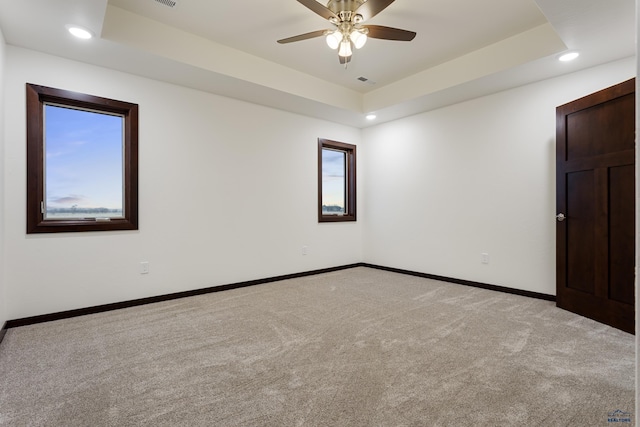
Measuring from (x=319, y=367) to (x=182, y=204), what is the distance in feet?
8.34

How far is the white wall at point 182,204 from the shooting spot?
109 inches

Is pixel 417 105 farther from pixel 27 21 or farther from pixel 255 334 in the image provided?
pixel 27 21

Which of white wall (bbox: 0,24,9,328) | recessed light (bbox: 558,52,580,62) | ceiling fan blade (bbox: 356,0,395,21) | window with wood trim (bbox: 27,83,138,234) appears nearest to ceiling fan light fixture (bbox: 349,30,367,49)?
ceiling fan blade (bbox: 356,0,395,21)

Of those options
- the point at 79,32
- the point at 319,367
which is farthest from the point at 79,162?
the point at 319,367

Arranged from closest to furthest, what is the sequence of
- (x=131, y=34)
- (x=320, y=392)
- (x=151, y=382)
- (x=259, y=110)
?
(x=320, y=392), (x=151, y=382), (x=131, y=34), (x=259, y=110)

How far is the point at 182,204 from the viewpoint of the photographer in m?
3.64

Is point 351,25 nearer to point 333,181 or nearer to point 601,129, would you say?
point 601,129

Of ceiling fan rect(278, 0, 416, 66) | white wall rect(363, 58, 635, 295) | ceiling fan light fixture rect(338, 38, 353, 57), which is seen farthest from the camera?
white wall rect(363, 58, 635, 295)

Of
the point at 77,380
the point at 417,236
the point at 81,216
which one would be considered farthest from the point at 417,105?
the point at 77,380

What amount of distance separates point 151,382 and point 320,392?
100cm

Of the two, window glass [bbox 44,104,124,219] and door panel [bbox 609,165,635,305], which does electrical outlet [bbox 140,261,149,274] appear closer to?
window glass [bbox 44,104,124,219]

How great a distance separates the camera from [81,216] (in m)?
3.16

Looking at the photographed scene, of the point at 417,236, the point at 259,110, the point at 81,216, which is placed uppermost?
the point at 259,110

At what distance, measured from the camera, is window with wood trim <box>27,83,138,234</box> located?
2812mm
